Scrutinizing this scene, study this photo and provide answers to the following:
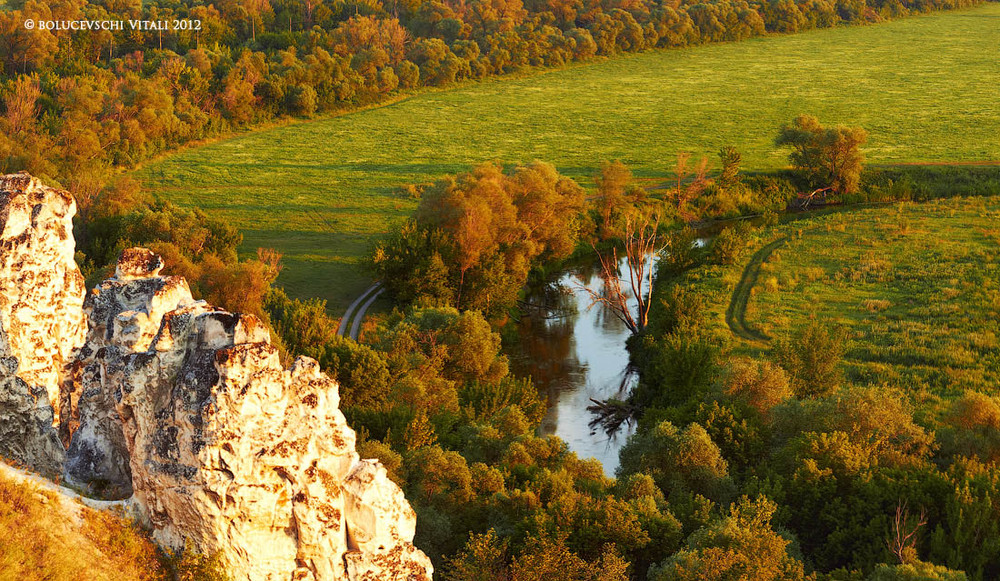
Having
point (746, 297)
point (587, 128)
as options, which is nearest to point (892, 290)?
point (746, 297)

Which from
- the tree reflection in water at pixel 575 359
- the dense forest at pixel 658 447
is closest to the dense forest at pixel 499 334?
the dense forest at pixel 658 447

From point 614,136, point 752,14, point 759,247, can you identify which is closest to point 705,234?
point 759,247

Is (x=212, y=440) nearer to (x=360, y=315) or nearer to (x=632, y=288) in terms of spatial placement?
(x=360, y=315)

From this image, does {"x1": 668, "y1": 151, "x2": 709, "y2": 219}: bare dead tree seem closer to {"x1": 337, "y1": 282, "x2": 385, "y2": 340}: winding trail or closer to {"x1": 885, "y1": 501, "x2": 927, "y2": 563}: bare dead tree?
{"x1": 337, "y1": 282, "x2": 385, "y2": 340}: winding trail

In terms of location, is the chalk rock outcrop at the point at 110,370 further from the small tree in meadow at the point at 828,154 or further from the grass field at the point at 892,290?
the small tree in meadow at the point at 828,154

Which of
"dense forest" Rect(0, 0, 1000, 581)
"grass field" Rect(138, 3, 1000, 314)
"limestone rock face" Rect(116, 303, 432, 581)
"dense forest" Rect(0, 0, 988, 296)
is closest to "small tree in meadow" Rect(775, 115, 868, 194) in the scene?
"dense forest" Rect(0, 0, 1000, 581)

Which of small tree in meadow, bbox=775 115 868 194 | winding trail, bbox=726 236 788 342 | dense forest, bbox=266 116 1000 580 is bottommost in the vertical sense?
winding trail, bbox=726 236 788 342

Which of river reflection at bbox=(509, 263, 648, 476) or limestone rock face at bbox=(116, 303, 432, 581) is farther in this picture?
river reflection at bbox=(509, 263, 648, 476)
